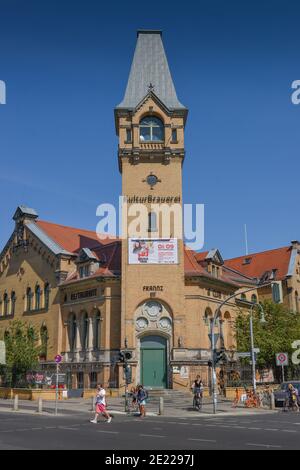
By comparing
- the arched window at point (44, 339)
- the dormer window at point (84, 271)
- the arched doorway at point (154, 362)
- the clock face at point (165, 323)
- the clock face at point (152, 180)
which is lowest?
the arched doorway at point (154, 362)

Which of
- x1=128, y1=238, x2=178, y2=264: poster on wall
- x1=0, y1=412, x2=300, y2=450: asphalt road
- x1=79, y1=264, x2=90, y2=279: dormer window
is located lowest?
x1=0, y1=412, x2=300, y2=450: asphalt road

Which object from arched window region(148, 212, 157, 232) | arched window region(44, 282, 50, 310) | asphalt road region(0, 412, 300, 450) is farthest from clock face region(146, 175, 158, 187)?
asphalt road region(0, 412, 300, 450)

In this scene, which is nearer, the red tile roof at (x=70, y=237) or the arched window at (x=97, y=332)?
the arched window at (x=97, y=332)

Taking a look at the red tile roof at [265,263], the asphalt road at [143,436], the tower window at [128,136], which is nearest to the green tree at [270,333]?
the red tile roof at [265,263]

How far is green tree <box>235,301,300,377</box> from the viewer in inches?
1826

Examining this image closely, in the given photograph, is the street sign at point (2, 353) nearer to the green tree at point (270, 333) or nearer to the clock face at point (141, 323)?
the clock face at point (141, 323)

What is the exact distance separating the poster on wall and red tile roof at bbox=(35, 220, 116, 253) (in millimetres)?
9700

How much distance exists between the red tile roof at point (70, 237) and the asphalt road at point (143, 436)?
3131 centimetres

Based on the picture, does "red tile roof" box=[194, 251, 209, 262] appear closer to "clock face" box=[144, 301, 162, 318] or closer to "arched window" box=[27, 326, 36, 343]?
"clock face" box=[144, 301, 162, 318]

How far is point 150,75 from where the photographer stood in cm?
4875

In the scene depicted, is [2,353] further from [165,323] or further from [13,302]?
[165,323]

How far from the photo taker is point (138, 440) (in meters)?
15.9

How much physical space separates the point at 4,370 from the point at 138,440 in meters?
32.4

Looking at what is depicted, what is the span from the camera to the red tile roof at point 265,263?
65.7 metres
